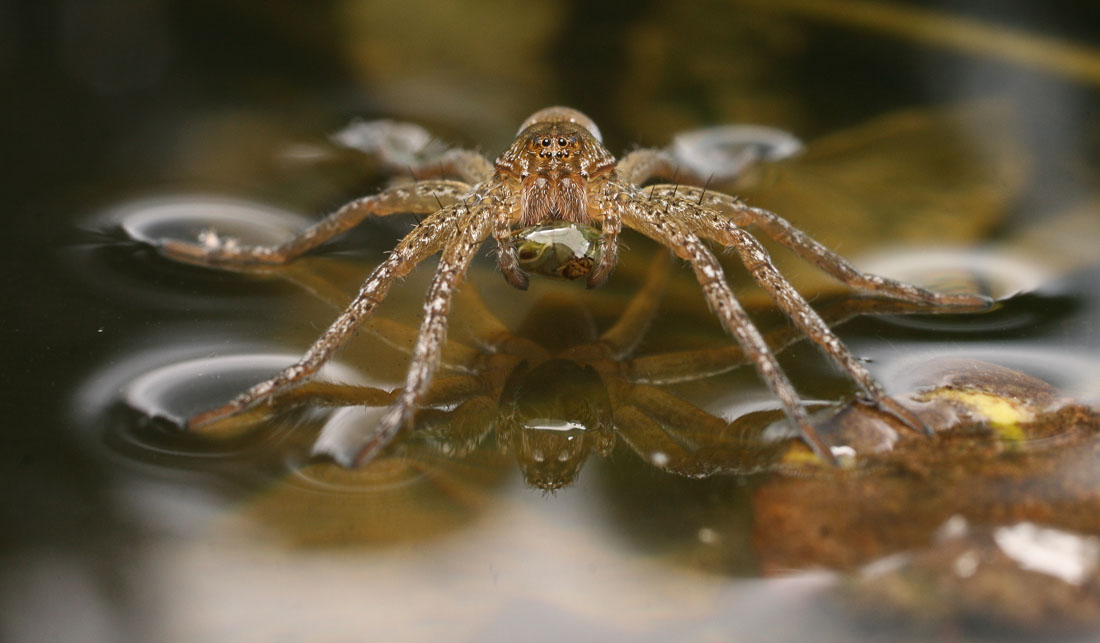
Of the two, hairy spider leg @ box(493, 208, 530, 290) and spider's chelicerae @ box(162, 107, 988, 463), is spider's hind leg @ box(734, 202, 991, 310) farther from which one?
hairy spider leg @ box(493, 208, 530, 290)

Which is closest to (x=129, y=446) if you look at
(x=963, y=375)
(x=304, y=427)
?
(x=304, y=427)

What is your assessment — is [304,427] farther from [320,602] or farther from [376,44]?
[376,44]

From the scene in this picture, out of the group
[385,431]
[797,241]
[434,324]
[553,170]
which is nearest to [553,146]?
[553,170]

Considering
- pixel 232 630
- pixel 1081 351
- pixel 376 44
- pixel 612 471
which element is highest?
pixel 376 44

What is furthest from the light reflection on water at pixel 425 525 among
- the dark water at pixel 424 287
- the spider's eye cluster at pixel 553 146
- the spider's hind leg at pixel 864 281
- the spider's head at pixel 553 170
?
the spider's eye cluster at pixel 553 146

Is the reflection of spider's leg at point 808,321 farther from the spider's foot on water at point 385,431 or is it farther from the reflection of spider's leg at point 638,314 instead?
the spider's foot on water at point 385,431

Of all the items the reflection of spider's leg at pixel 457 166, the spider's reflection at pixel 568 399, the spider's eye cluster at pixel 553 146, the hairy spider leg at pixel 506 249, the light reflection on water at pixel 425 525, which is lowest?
the light reflection on water at pixel 425 525

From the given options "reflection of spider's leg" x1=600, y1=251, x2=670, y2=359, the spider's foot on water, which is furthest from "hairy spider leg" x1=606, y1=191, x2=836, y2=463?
the spider's foot on water
